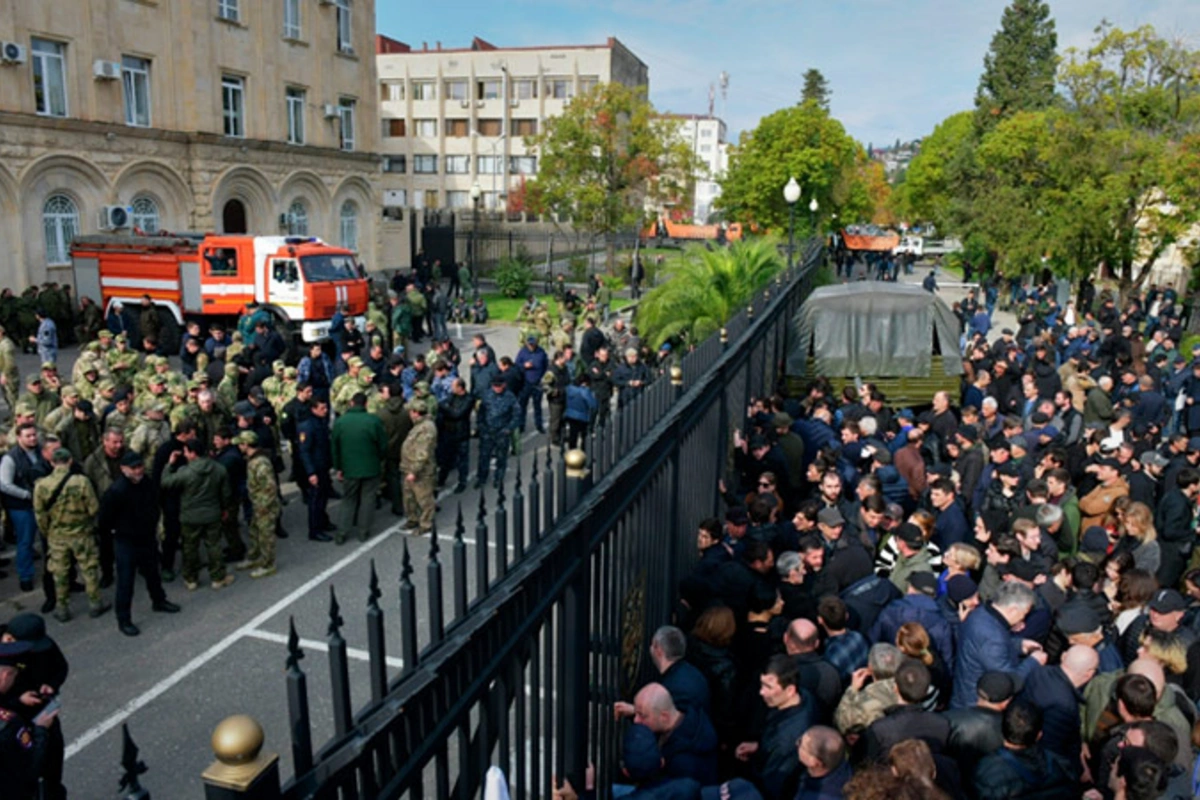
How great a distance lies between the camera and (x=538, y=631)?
3.08 metres

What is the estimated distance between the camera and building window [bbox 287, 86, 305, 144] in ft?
107

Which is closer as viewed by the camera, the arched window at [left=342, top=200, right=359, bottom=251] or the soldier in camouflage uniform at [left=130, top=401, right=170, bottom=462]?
the soldier in camouflage uniform at [left=130, top=401, right=170, bottom=462]

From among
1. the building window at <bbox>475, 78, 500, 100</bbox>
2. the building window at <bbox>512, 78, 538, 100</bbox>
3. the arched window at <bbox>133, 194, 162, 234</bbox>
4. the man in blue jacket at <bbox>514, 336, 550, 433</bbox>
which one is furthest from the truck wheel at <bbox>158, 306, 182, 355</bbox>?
the building window at <bbox>475, 78, 500, 100</bbox>

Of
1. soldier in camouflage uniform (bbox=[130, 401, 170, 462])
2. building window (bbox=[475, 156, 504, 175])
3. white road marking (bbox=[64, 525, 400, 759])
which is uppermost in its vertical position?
building window (bbox=[475, 156, 504, 175])

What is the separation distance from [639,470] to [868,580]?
2478 millimetres

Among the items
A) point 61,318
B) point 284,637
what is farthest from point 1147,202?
point 61,318

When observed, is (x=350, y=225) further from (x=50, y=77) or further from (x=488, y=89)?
(x=488, y=89)

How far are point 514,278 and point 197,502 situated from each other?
25028 millimetres

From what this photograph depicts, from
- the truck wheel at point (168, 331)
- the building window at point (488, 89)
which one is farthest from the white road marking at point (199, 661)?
the building window at point (488, 89)

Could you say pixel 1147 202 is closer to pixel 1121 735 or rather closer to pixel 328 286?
pixel 328 286

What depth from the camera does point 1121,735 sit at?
4422 millimetres

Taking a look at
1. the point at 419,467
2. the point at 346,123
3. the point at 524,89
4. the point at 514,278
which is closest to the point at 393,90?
the point at 524,89

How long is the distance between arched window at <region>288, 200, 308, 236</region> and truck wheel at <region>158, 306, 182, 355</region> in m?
12.0

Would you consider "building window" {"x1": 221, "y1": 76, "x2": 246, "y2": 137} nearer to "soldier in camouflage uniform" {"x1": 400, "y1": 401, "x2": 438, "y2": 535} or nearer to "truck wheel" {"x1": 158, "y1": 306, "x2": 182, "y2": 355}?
"truck wheel" {"x1": 158, "y1": 306, "x2": 182, "y2": 355}
